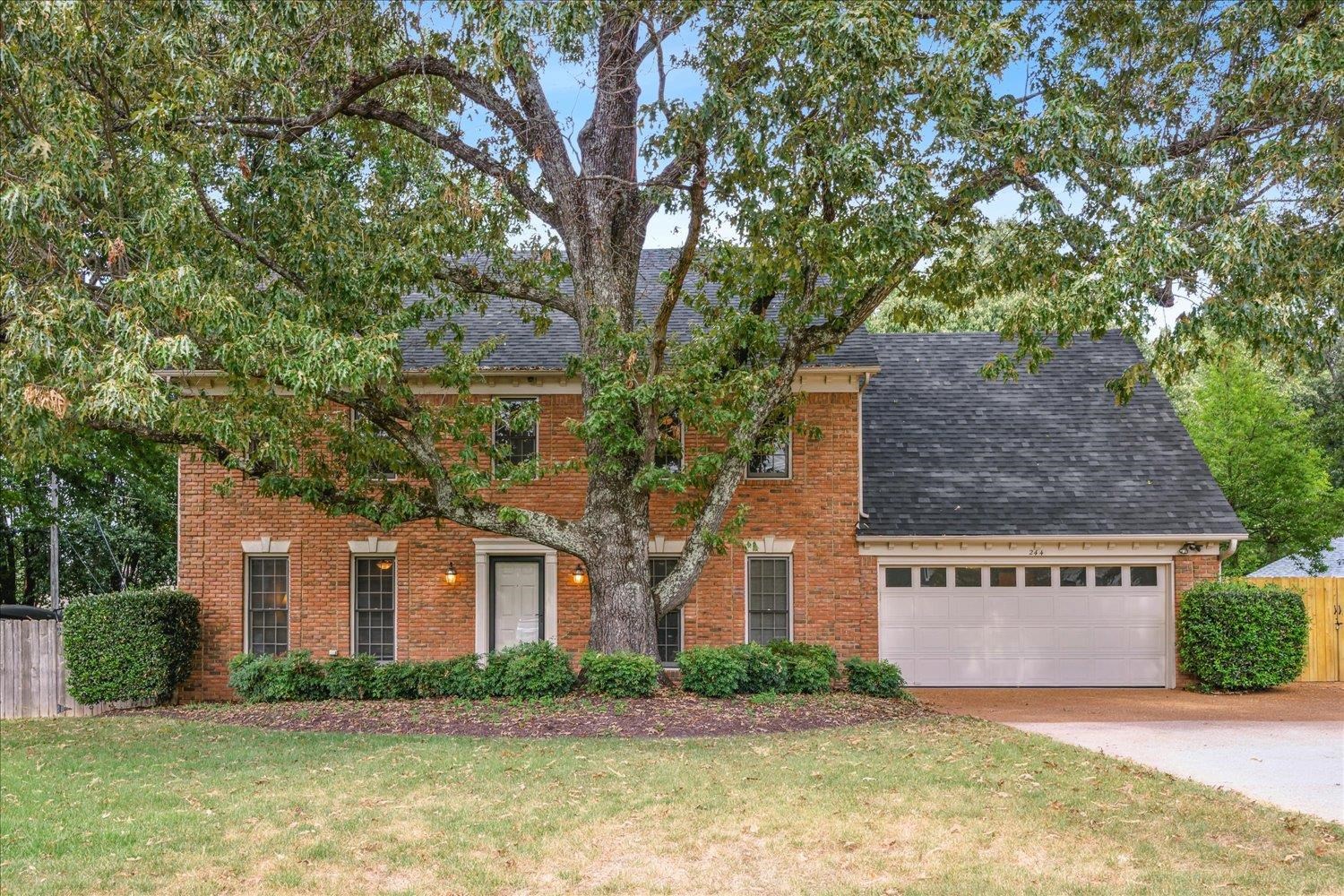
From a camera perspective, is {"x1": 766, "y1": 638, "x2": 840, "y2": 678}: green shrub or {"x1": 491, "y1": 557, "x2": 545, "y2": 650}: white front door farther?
{"x1": 491, "y1": 557, "x2": 545, "y2": 650}: white front door

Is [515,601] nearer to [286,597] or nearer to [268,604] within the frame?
[286,597]

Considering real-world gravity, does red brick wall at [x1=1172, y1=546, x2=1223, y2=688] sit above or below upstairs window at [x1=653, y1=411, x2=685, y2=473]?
below

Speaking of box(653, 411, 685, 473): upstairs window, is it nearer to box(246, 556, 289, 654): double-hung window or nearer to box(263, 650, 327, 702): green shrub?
box(263, 650, 327, 702): green shrub

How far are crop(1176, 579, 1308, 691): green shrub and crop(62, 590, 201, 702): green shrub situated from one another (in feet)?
51.0

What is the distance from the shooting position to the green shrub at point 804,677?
47.1ft

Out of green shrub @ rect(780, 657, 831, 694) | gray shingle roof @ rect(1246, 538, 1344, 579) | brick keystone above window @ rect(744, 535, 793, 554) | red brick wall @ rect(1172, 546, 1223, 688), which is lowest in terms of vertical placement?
green shrub @ rect(780, 657, 831, 694)

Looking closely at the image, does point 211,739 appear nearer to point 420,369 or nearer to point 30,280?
point 30,280

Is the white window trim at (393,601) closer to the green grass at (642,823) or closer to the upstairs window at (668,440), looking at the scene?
the upstairs window at (668,440)

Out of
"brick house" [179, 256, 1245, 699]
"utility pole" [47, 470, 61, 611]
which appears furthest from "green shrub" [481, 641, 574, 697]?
"utility pole" [47, 470, 61, 611]

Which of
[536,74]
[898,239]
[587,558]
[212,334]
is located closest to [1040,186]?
[898,239]

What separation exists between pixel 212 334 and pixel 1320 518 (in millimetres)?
23720

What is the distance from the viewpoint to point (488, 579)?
17516 mm

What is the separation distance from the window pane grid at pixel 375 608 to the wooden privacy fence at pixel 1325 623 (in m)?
14.4

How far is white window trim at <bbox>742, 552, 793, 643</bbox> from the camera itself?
17266mm
